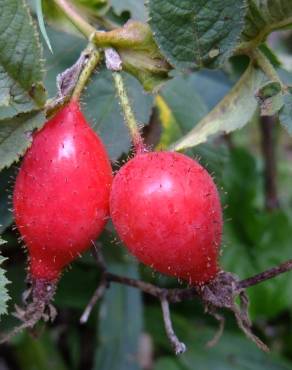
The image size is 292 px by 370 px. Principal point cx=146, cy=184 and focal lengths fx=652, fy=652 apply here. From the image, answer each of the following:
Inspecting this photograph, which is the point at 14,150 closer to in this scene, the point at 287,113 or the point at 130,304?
the point at 287,113

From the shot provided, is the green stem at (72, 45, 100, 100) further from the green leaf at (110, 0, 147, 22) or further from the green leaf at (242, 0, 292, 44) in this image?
the green leaf at (110, 0, 147, 22)

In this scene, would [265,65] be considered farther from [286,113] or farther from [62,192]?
[62,192]

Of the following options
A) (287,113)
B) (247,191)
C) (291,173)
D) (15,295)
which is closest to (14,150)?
(287,113)

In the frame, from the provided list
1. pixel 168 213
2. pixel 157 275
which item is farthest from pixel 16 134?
pixel 157 275

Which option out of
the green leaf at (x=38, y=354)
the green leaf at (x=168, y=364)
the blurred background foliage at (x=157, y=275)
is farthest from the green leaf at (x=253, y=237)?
the green leaf at (x=38, y=354)

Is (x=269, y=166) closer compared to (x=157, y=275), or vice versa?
(x=157, y=275)

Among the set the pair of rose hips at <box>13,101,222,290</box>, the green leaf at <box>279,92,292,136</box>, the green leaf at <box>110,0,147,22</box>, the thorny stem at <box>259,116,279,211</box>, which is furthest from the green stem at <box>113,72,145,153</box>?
the thorny stem at <box>259,116,279,211</box>

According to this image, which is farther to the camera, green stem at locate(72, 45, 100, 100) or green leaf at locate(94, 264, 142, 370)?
green leaf at locate(94, 264, 142, 370)

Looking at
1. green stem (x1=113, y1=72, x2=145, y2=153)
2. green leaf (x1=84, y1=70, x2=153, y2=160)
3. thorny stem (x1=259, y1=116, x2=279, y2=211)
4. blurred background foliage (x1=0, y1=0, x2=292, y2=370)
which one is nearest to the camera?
green stem (x1=113, y1=72, x2=145, y2=153)
